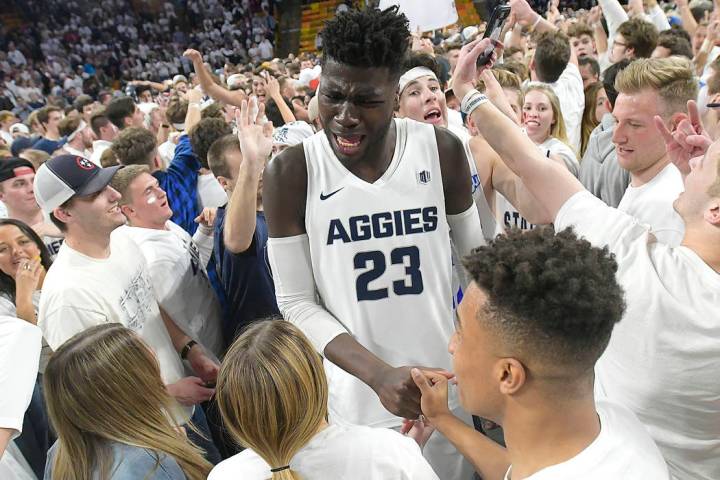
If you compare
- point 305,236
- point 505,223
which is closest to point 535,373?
point 305,236

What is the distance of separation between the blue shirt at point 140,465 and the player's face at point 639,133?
2.08m

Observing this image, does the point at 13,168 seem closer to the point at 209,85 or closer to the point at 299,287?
the point at 209,85

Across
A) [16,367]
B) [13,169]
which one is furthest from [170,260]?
[13,169]

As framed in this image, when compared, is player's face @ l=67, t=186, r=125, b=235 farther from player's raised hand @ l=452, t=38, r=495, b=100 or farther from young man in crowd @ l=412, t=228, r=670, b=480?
young man in crowd @ l=412, t=228, r=670, b=480

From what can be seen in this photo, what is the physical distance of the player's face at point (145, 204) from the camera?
3.55 metres

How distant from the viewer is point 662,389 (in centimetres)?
167

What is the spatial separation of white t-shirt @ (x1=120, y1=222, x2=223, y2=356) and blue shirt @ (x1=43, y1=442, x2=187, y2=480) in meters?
1.35

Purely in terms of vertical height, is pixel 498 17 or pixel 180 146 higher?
pixel 498 17

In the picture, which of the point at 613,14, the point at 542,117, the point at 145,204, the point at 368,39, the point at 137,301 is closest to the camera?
the point at 368,39

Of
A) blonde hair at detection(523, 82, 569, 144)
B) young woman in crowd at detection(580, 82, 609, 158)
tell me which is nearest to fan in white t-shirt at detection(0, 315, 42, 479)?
blonde hair at detection(523, 82, 569, 144)

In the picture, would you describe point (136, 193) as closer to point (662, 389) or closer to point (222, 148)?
point (222, 148)

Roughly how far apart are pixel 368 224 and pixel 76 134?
289 inches

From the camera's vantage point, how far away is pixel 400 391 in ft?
6.35

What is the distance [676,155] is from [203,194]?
330 centimetres
